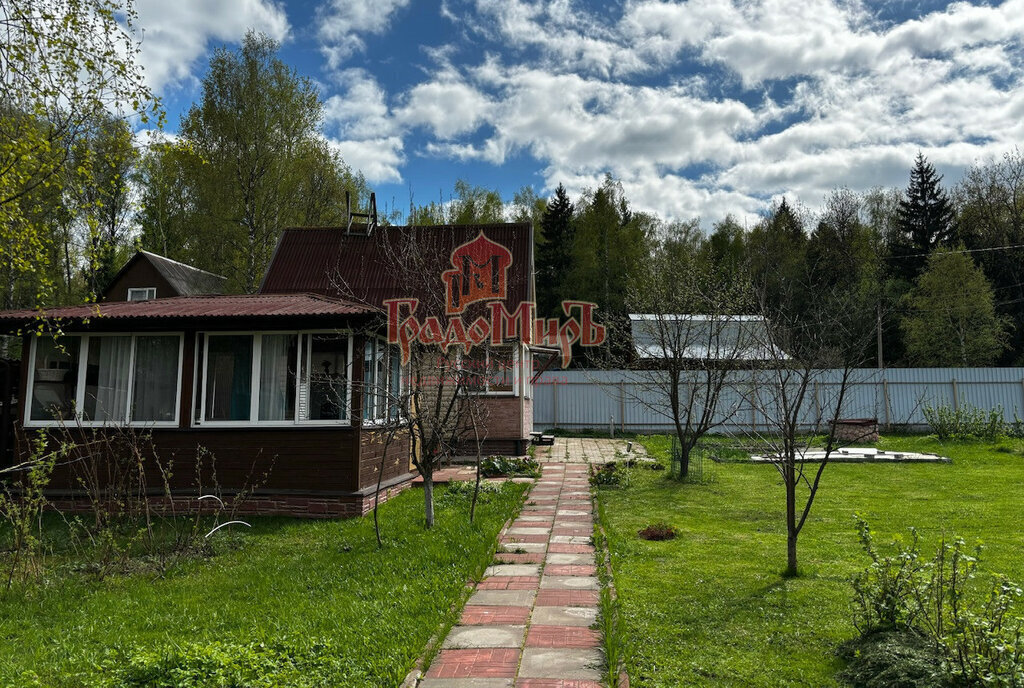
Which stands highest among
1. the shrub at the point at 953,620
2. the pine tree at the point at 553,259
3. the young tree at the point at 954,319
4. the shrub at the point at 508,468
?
the pine tree at the point at 553,259

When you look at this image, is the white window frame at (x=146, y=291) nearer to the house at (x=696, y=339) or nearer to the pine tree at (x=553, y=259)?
the house at (x=696, y=339)

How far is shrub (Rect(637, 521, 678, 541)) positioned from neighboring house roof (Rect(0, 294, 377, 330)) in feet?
14.0

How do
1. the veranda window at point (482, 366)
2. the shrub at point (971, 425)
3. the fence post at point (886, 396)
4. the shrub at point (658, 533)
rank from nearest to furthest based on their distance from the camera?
the shrub at point (658, 533)
the veranda window at point (482, 366)
the shrub at point (971, 425)
the fence post at point (886, 396)

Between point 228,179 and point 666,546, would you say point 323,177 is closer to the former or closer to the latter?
point 228,179

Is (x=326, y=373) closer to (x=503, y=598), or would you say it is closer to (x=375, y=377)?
(x=375, y=377)

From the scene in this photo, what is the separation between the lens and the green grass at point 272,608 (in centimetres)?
368

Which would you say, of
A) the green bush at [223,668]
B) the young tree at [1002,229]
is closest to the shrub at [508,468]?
the green bush at [223,668]

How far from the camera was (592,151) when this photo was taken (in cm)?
2450

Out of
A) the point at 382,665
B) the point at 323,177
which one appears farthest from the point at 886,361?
the point at 382,665

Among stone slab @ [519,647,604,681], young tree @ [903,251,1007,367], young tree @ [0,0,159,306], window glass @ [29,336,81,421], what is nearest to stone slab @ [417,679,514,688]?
stone slab @ [519,647,604,681]

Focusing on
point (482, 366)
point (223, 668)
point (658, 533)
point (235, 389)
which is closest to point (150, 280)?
point (235, 389)

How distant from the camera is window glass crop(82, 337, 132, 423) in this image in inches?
351

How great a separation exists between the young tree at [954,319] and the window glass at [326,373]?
87.6 feet

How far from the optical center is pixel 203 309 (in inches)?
353
